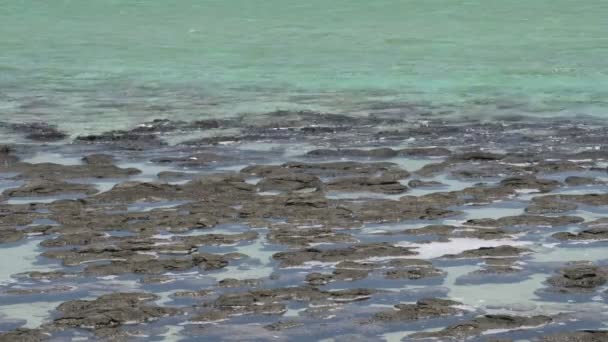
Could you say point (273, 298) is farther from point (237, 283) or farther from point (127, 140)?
point (127, 140)

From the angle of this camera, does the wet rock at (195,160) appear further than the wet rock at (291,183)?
Yes

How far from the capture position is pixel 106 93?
69.6 ft

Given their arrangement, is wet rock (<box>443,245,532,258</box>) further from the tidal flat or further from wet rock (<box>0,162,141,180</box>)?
wet rock (<box>0,162,141,180</box>)

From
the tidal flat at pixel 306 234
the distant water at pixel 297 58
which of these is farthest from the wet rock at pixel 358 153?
the distant water at pixel 297 58

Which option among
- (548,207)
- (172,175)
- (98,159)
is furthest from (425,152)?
(98,159)

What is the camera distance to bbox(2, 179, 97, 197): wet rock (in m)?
13.6

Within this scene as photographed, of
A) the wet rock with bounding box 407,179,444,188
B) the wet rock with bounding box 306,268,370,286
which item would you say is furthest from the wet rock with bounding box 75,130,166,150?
the wet rock with bounding box 306,268,370,286

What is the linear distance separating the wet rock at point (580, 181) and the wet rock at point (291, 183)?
7.40 feet

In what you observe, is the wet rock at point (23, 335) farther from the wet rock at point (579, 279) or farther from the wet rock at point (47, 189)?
the wet rock at point (47, 189)

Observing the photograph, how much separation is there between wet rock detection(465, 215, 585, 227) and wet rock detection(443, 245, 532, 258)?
0.83m

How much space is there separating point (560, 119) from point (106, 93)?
6.51 metres

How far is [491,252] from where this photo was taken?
11.2m

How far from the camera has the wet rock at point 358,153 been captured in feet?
51.0

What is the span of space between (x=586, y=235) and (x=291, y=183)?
316 cm
